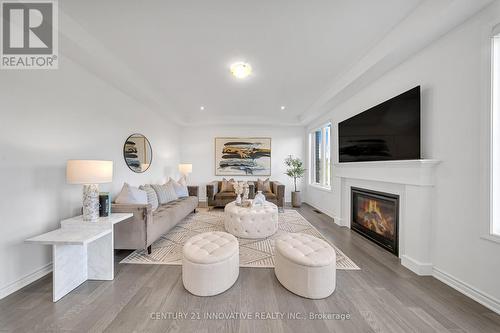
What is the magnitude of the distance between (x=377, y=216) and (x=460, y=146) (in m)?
1.59

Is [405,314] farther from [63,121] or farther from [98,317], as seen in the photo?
[63,121]

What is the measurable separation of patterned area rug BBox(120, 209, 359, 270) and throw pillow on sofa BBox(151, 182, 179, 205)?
60cm

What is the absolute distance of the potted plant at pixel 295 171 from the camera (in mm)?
5879

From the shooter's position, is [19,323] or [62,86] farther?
[62,86]

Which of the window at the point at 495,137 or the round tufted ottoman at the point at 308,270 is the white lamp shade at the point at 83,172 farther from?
the window at the point at 495,137

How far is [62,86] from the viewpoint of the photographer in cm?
250

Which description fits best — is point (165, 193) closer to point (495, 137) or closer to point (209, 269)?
point (209, 269)

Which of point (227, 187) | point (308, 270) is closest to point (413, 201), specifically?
point (308, 270)

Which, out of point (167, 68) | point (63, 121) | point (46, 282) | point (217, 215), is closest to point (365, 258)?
point (217, 215)

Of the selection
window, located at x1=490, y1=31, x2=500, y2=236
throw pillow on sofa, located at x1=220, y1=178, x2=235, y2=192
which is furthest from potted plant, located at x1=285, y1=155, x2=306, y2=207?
window, located at x1=490, y1=31, x2=500, y2=236

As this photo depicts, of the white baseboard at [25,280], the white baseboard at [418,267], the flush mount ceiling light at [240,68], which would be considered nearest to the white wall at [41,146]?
the white baseboard at [25,280]

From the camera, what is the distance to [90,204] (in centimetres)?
231

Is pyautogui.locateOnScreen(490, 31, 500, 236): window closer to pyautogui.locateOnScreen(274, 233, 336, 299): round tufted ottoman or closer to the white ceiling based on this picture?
the white ceiling

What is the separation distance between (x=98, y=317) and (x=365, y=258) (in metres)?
3.06
